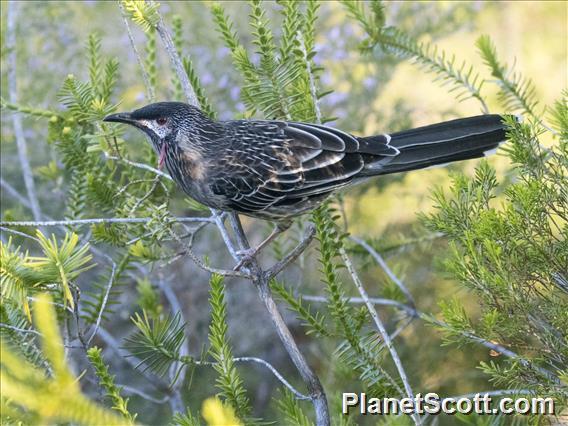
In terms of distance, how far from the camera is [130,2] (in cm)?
257

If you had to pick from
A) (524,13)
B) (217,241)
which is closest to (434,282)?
(217,241)

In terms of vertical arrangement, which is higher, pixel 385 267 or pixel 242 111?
pixel 242 111

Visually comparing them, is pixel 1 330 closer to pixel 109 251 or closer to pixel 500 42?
pixel 109 251

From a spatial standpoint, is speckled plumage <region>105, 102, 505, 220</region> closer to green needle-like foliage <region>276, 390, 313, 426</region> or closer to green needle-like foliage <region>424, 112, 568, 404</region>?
green needle-like foliage <region>424, 112, 568, 404</region>

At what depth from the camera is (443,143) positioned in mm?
2979

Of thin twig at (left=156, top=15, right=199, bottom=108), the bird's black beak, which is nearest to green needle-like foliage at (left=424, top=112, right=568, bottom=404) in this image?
thin twig at (left=156, top=15, right=199, bottom=108)

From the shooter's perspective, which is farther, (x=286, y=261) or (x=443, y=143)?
(x=443, y=143)

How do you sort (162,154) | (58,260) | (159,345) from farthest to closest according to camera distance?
(162,154)
(159,345)
(58,260)

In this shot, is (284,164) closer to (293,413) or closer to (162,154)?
(162,154)

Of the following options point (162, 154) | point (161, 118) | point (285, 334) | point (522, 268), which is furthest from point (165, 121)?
point (522, 268)

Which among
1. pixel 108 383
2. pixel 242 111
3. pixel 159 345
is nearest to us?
pixel 108 383

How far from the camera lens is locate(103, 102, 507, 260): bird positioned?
120 inches

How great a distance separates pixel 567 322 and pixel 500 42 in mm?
5306

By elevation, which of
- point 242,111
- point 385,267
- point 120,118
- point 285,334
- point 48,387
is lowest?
point 48,387
